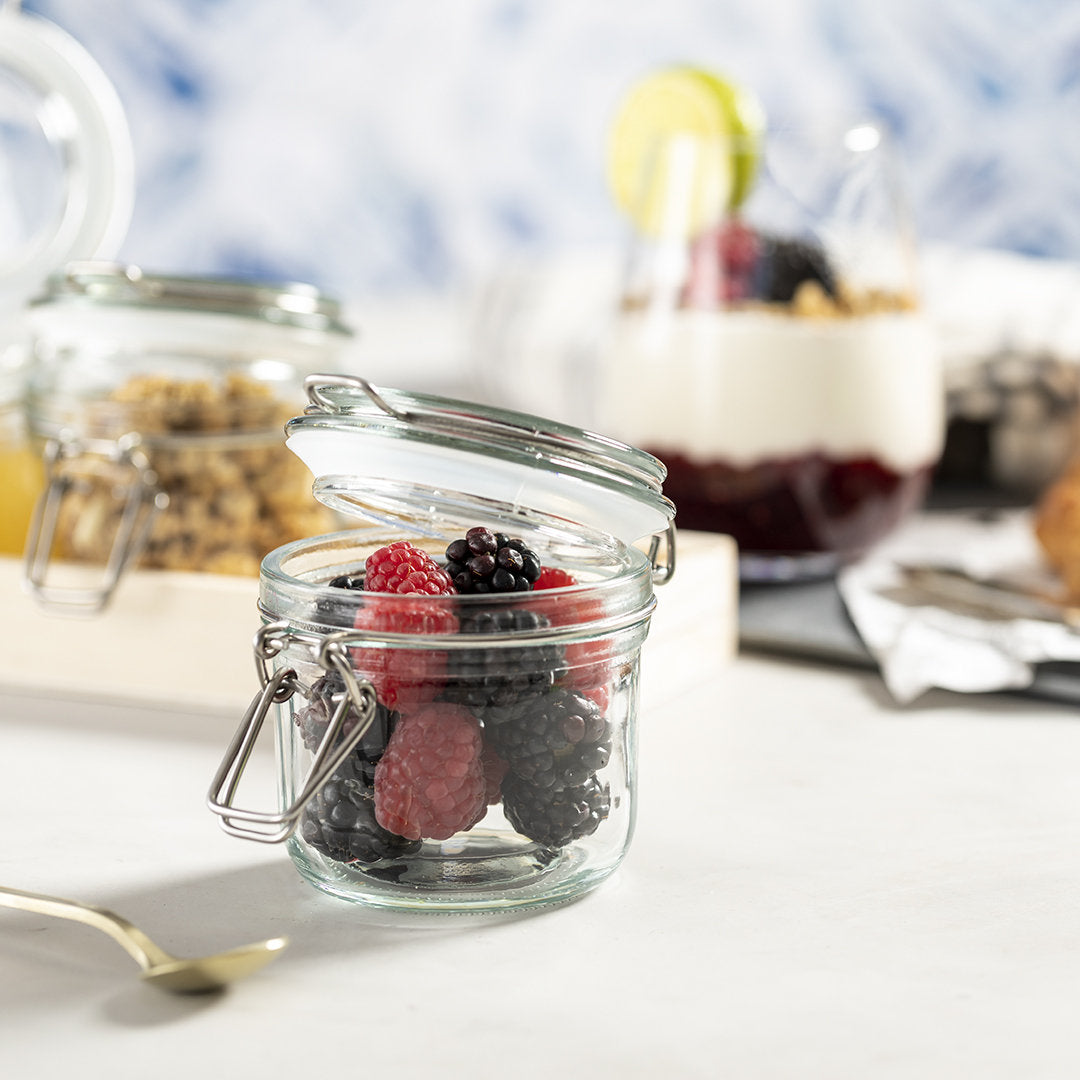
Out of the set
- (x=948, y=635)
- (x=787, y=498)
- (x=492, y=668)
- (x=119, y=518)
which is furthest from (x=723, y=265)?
(x=492, y=668)

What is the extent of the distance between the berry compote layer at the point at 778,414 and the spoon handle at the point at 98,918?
0.56 metres

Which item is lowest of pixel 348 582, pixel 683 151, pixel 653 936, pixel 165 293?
pixel 653 936

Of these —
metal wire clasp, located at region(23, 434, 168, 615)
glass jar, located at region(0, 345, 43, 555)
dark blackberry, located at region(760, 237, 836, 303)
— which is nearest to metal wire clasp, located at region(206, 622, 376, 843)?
metal wire clasp, located at region(23, 434, 168, 615)

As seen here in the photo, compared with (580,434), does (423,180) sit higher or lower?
higher

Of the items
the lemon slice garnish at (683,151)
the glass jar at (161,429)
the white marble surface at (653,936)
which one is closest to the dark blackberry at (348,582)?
the white marble surface at (653,936)

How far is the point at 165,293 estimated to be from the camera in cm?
80

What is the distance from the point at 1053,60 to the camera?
1668mm

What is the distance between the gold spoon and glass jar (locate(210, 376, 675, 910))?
40 millimetres

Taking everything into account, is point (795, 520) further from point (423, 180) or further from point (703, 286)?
point (423, 180)

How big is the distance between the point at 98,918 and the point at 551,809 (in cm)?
15

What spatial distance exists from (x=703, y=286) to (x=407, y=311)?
117cm

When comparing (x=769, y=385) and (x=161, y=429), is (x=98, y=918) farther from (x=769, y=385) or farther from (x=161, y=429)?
(x=769, y=385)

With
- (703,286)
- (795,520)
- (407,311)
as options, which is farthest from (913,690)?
(407,311)

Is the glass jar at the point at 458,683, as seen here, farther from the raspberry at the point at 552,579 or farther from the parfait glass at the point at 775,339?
the parfait glass at the point at 775,339
